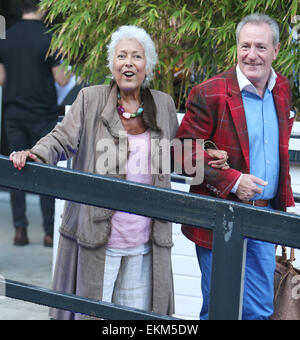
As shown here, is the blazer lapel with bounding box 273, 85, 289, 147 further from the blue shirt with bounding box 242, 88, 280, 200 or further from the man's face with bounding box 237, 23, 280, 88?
the man's face with bounding box 237, 23, 280, 88

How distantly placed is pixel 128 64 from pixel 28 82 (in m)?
3.16

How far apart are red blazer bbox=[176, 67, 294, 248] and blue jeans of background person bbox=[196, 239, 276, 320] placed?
18 cm

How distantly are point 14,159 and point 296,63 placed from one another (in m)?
2.81

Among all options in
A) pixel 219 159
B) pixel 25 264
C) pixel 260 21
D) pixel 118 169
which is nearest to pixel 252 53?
pixel 260 21

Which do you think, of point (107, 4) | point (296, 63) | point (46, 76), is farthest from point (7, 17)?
point (296, 63)

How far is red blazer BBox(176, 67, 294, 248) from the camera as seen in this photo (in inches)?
109

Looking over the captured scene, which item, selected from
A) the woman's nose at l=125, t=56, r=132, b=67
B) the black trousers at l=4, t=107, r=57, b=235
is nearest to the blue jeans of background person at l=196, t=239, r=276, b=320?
the woman's nose at l=125, t=56, r=132, b=67

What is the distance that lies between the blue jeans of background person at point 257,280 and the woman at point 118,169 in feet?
0.69

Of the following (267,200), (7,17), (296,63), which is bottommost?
(267,200)

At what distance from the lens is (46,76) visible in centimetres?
603

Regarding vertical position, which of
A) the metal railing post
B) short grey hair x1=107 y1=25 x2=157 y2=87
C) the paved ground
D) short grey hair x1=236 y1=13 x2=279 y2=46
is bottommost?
the paved ground

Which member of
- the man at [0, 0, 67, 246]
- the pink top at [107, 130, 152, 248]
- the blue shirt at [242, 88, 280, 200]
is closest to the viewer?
the blue shirt at [242, 88, 280, 200]
